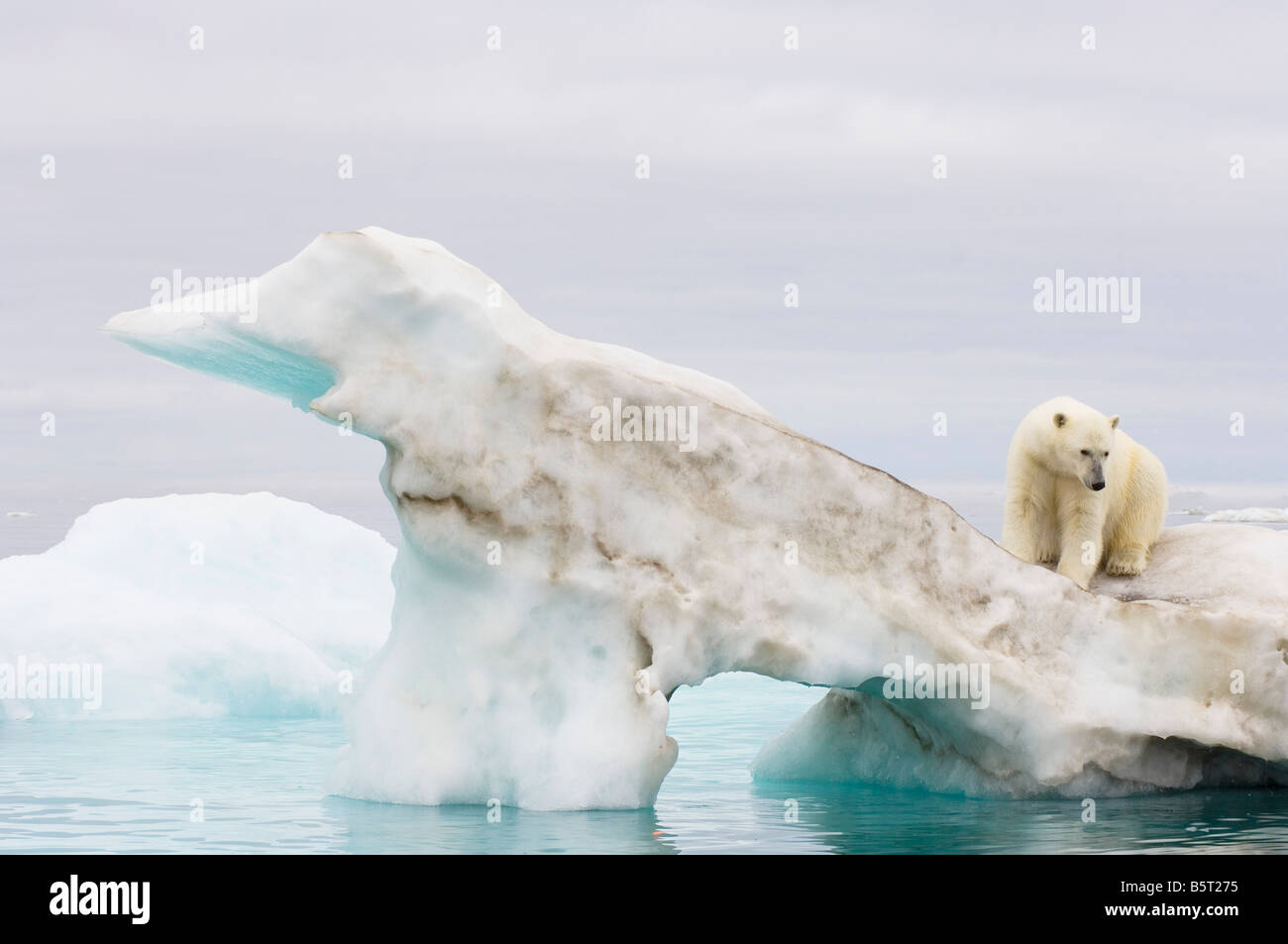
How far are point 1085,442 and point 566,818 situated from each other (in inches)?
191

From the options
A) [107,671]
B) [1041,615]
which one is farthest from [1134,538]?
[107,671]

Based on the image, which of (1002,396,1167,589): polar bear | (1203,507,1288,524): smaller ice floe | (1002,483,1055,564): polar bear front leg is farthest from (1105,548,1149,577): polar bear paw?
(1203,507,1288,524): smaller ice floe

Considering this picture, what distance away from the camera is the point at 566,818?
10398 millimetres

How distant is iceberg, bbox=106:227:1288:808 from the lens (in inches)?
422

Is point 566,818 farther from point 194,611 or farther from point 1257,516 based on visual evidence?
point 1257,516

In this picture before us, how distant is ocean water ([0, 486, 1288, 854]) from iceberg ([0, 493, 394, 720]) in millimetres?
3020

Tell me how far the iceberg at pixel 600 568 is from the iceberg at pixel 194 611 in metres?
7.79

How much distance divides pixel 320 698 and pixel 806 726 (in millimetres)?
7900

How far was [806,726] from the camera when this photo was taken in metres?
13.5

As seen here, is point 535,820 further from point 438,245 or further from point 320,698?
point 320,698

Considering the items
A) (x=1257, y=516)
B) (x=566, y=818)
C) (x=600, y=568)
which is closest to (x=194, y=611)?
(x=600, y=568)

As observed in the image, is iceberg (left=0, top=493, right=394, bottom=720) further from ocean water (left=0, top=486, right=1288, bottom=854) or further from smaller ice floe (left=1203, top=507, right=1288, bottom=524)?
smaller ice floe (left=1203, top=507, right=1288, bottom=524)

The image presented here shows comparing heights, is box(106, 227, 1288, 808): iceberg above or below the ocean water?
above

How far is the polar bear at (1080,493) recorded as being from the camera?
39.4ft
